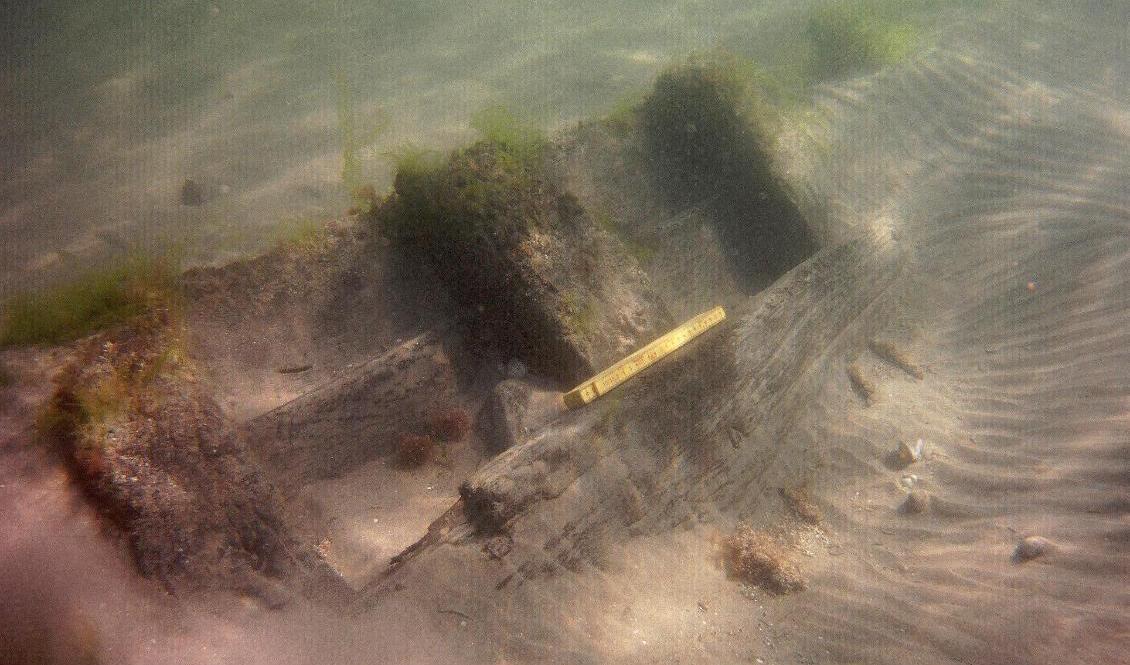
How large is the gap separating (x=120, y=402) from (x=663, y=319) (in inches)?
152

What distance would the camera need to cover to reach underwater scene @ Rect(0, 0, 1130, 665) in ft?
9.32

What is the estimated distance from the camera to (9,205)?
9.10m

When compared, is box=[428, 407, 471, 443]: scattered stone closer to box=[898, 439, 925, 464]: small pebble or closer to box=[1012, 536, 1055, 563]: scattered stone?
box=[898, 439, 925, 464]: small pebble

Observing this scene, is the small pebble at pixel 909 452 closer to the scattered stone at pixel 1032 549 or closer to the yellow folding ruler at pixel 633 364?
the scattered stone at pixel 1032 549

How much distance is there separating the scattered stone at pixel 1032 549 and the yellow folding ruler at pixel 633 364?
122 inches

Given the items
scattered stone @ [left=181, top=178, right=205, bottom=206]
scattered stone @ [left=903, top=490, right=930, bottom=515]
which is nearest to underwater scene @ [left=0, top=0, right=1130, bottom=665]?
scattered stone @ [left=903, top=490, right=930, bottom=515]

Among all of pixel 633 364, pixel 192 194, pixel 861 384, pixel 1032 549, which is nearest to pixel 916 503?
pixel 1032 549

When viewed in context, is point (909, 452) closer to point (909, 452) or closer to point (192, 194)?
point (909, 452)

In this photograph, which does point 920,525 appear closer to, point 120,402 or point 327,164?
point 120,402

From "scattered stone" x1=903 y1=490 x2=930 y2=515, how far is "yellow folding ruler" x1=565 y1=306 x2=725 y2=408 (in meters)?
2.57

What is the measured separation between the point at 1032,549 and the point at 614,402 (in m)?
3.71

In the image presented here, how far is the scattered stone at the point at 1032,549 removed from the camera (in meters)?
4.03

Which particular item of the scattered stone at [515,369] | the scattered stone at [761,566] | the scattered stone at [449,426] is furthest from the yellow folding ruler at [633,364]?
the scattered stone at [761,566]

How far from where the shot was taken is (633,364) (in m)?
3.81
